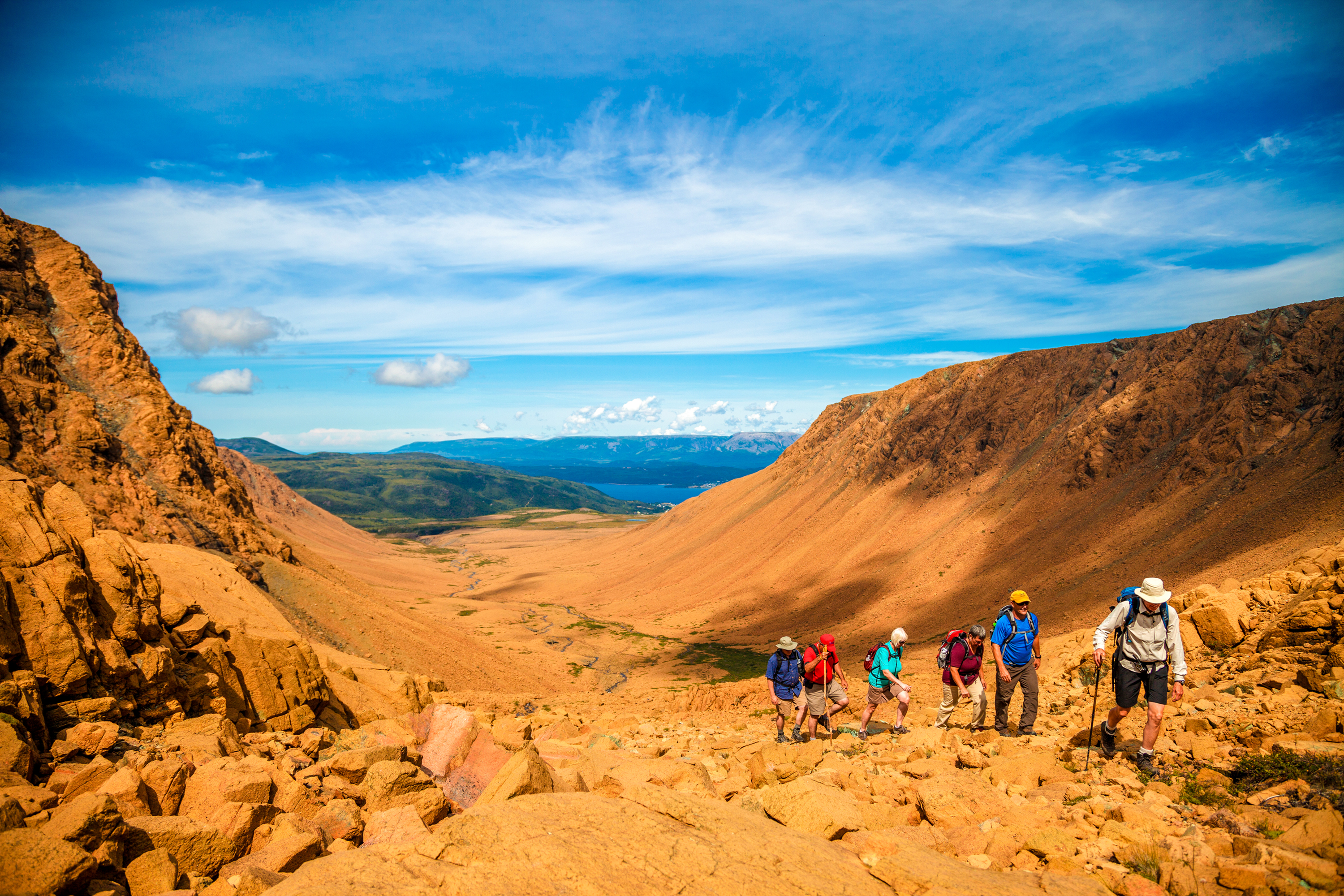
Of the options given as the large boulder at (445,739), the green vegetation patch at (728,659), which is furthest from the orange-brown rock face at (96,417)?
the green vegetation patch at (728,659)

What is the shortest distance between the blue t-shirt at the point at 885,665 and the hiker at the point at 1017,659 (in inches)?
65.1

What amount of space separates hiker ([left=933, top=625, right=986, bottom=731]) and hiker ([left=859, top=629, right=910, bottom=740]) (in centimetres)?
64

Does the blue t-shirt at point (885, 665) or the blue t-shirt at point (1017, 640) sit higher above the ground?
the blue t-shirt at point (1017, 640)

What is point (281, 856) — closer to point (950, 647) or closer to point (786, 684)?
point (786, 684)

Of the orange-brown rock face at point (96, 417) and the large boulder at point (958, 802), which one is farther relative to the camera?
the orange-brown rock face at point (96, 417)

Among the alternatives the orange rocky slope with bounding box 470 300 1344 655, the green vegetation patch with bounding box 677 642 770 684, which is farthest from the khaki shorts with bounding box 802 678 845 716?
the green vegetation patch with bounding box 677 642 770 684

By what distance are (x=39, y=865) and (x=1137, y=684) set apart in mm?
10832

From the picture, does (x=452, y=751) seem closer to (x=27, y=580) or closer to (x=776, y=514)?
(x=27, y=580)

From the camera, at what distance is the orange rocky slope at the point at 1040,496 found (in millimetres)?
26641

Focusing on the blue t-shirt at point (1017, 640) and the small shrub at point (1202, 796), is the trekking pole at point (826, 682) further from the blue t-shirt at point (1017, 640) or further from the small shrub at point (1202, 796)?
the small shrub at point (1202, 796)

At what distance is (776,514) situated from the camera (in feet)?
203

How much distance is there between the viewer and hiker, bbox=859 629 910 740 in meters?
10.9

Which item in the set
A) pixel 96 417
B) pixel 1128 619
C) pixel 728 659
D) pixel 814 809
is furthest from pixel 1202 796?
pixel 728 659

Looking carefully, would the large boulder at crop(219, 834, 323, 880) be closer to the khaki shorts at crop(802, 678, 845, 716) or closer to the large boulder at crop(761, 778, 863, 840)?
the large boulder at crop(761, 778, 863, 840)
